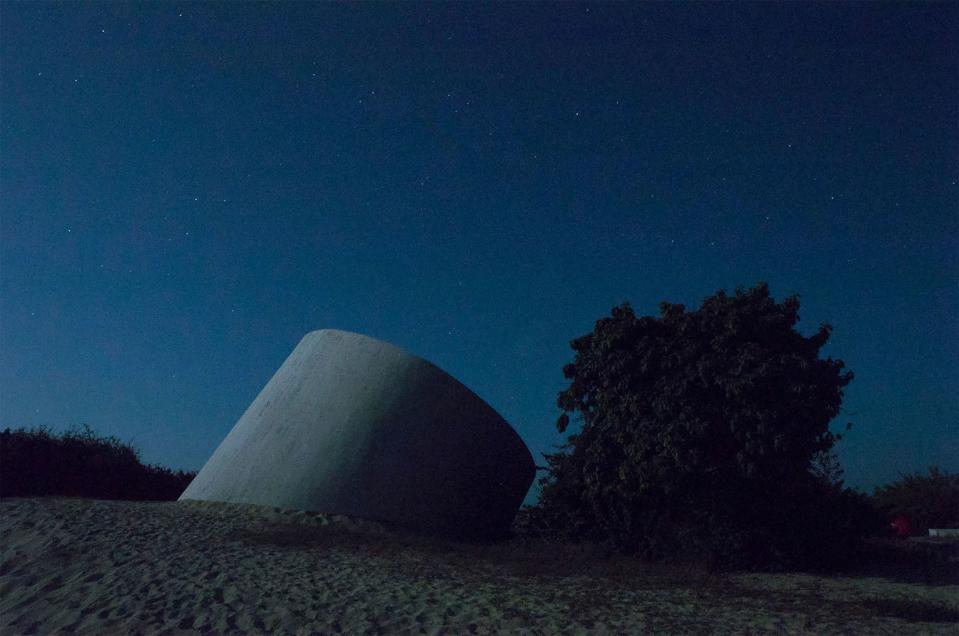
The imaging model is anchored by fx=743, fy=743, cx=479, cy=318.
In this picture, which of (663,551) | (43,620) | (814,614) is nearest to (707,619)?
(814,614)

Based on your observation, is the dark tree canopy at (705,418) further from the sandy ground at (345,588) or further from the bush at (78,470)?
the bush at (78,470)

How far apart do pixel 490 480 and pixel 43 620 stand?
8.16m

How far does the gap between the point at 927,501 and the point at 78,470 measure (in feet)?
80.4

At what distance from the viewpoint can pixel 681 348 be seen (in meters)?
11.1

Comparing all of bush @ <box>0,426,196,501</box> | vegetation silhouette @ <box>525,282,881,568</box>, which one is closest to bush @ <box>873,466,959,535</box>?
vegetation silhouette @ <box>525,282,881,568</box>

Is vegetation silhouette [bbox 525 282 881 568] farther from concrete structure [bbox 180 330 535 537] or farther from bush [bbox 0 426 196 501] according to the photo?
bush [bbox 0 426 196 501]

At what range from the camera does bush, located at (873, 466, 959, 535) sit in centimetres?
2325

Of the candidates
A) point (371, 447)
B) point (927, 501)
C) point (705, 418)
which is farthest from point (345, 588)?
point (927, 501)

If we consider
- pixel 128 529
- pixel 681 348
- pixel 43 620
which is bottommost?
pixel 43 620

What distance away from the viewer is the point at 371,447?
12.4 meters

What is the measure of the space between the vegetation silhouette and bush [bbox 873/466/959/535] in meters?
14.1

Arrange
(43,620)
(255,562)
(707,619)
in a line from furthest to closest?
1. (255,562)
2. (707,619)
3. (43,620)

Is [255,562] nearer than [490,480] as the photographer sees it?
Yes

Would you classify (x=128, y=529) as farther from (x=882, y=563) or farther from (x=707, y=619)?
(x=882, y=563)
